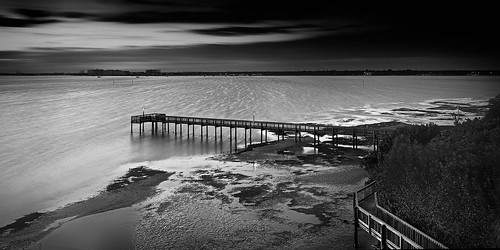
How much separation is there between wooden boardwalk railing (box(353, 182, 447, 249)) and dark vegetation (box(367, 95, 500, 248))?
979 mm

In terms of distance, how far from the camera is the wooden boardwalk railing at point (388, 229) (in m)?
15.9

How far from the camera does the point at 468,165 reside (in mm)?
16578

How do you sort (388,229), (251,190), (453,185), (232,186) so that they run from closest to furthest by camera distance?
(453,185) < (388,229) < (251,190) < (232,186)

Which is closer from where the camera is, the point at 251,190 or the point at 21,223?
the point at 21,223

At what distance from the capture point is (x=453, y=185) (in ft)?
56.2

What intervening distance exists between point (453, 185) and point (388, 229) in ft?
10.5

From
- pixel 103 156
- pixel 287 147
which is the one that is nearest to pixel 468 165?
pixel 287 147

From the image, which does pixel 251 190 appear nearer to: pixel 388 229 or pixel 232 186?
pixel 232 186

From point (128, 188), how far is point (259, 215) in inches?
477

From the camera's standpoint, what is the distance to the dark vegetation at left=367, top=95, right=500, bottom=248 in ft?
52.5

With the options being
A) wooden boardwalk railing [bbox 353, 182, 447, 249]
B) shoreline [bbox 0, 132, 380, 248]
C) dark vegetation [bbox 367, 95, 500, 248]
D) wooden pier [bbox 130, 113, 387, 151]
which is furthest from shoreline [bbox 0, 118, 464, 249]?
dark vegetation [bbox 367, 95, 500, 248]

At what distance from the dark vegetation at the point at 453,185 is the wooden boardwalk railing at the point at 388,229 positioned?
0.98 meters

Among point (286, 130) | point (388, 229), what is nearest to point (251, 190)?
point (388, 229)

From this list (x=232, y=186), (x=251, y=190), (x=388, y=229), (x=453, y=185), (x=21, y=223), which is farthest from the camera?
(x=232, y=186)
